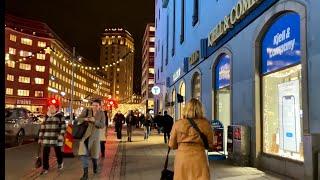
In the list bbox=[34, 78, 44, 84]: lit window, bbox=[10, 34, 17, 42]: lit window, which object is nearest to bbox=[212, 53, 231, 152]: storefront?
bbox=[10, 34, 17, 42]: lit window

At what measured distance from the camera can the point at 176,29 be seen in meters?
40.2

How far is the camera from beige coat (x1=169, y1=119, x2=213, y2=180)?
6.67 m

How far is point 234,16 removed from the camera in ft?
53.7

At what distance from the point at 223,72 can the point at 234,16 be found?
382 centimetres

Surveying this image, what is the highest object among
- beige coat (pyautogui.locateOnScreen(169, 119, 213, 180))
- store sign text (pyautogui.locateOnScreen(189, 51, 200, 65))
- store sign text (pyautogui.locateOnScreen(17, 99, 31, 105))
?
store sign text (pyautogui.locateOnScreen(17, 99, 31, 105))

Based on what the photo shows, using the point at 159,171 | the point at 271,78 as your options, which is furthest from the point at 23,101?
the point at 271,78

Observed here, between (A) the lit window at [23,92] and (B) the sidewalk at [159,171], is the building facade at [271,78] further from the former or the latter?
(A) the lit window at [23,92]

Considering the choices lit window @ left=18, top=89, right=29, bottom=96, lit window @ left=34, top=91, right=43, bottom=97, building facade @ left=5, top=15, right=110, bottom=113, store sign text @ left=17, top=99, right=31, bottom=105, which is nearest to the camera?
building facade @ left=5, top=15, right=110, bottom=113

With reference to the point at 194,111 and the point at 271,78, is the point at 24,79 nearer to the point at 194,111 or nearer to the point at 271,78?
the point at 271,78

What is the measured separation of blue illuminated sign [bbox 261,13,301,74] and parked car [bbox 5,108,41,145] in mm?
12878

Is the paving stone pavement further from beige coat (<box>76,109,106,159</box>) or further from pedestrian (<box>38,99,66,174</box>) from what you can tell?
beige coat (<box>76,109,106,159</box>)

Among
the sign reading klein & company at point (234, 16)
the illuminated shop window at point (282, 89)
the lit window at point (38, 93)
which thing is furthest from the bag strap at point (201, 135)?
the lit window at point (38, 93)

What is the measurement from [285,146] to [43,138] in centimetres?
605

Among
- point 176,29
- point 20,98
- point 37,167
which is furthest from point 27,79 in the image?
point 37,167
